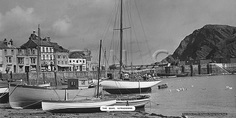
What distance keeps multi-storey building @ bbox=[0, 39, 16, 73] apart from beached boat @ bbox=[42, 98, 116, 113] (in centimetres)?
6453

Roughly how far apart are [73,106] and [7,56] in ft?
221

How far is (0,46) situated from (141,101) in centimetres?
6373

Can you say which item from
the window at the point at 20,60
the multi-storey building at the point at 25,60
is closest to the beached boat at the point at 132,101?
the multi-storey building at the point at 25,60

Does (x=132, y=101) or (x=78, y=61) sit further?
(x=78, y=61)

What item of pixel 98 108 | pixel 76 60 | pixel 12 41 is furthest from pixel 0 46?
pixel 98 108

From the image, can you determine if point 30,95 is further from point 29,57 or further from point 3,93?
point 29,57

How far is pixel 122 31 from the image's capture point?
195ft

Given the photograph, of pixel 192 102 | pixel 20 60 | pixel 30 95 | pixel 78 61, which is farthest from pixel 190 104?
pixel 78 61

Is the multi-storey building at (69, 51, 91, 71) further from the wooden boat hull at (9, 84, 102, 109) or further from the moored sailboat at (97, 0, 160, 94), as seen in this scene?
the wooden boat hull at (9, 84, 102, 109)

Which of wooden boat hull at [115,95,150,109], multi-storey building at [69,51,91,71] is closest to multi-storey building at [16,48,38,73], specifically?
multi-storey building at [69,51,91,71]

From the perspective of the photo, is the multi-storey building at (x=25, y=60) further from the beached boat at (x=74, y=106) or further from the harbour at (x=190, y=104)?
→ the beached boat at (x=74, y=106)

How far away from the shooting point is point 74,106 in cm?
2809

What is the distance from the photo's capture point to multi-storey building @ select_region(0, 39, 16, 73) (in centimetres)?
8869

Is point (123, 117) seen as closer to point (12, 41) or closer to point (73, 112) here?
point (73, 112)
